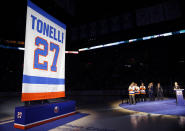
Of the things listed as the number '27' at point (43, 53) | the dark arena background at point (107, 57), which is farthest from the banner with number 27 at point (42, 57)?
the dark arena background at point (107, 57)

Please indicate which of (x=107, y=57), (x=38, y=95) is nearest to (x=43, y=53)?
(x=38, y=95)

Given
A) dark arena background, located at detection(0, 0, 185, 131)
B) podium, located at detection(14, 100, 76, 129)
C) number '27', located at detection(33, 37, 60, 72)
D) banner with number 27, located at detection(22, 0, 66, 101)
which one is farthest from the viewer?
dark arena background, located at detection(0, 0, 185, 131)

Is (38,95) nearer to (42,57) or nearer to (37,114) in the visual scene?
(37,114)

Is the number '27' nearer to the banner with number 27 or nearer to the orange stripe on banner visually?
the banner with number 27

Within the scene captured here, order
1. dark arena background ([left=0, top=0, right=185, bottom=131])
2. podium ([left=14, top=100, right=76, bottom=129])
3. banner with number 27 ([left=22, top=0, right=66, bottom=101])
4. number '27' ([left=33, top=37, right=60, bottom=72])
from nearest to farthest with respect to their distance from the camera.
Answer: podium ([left=14, top=100, right=76, bottom=129])
banner with number 27 ([left=22, top=0, right=66, bottom=101])
number '27' ([left=33, top=37, right=60, bottom=72])
dark arena background ([left=0, top=0, right=185, bottom=131])

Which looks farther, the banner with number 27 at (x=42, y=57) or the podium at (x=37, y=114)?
the banner with number 27 at (x=42, y=57)

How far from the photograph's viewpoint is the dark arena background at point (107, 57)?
5.67 metres

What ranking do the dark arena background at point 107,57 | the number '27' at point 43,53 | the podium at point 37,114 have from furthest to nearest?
the dark arena background at point 107,57, the number '27' at point 43,53, the podium at point 37,114

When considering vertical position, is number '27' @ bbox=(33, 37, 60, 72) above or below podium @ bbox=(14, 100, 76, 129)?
above

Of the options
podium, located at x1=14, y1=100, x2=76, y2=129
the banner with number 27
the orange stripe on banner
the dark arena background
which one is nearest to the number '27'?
the banner with number 27

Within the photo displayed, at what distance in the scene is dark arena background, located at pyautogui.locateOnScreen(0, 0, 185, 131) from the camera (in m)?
5.67

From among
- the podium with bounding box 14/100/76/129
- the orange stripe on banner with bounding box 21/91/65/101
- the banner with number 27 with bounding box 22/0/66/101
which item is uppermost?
the banner with number 27 with bounding box 22/0/66/101

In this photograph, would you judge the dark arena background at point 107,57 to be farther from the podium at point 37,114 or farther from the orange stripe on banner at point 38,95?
the orange stripe on banner at point 38,95

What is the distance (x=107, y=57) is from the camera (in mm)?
22125
